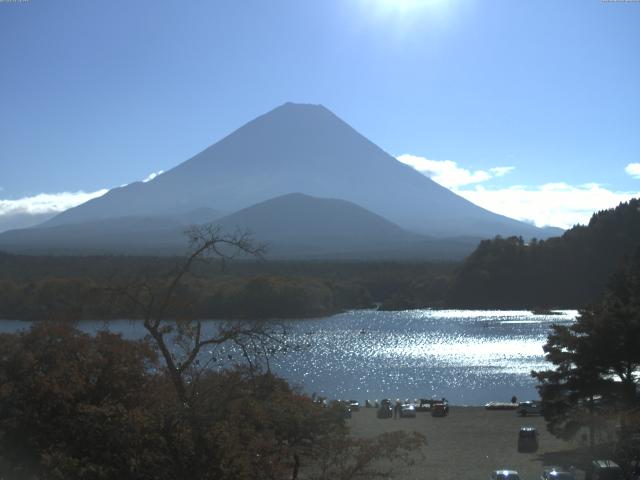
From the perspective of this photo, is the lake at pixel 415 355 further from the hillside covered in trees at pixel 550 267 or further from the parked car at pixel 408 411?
the hillside covered in trees at pixel 550 267

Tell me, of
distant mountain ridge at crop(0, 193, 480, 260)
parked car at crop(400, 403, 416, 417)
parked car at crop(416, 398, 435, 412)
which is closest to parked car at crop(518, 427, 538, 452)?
parked car at crop(400, 403, 416, 417)

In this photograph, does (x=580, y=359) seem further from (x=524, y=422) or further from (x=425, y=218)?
(x=425, y=218)

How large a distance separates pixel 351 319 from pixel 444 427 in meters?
24.9

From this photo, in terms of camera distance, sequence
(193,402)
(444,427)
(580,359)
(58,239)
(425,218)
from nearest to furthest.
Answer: (193,402) < (580,359) < (444,427) < (58,239) < (425,218)

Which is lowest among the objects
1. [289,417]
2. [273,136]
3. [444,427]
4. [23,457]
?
[444,427]

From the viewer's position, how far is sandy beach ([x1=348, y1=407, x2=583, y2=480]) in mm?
9734

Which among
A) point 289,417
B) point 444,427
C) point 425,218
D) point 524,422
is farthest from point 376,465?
point 425,218

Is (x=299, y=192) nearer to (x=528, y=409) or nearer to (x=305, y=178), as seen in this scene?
(x=305, y=178)

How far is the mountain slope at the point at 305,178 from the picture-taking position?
431ft

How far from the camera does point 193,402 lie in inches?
210

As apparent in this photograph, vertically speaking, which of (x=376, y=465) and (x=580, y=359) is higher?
(x=580, y=359)

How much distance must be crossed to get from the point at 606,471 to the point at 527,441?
358cm

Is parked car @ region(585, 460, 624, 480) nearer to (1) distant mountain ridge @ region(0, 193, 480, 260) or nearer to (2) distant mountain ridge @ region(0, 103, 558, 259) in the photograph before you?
(1) distant mountain ridge @ region(0, 193, 480, 260)

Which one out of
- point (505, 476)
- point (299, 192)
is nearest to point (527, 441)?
point (505, 476)
